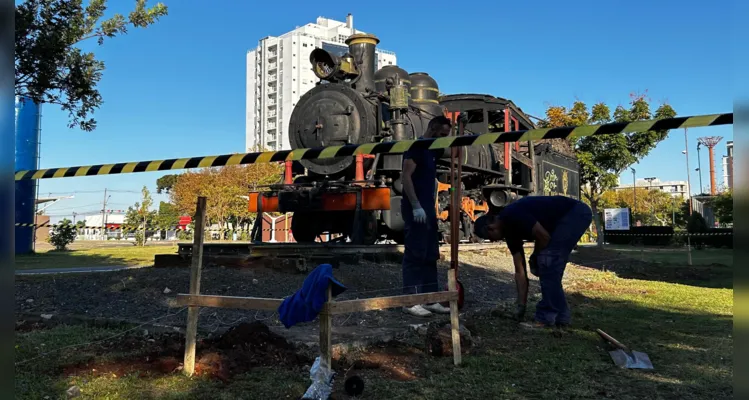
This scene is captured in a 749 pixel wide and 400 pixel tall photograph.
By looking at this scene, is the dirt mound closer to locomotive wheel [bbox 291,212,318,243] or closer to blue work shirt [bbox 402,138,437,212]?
blue work shirt [bbox 402,138,437,212]

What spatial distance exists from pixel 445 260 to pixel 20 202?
51.4 feet

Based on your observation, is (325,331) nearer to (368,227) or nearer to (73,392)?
(73,392)

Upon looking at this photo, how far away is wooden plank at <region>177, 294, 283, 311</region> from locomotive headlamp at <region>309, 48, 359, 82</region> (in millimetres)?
6772

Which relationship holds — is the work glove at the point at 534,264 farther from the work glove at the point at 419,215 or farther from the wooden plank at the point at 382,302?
the wooden plank at the point at 382,302

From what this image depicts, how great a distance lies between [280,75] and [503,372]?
96.5 metres

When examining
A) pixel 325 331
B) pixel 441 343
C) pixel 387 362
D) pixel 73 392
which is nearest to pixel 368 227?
pixel 441 343

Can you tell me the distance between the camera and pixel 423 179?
17.3ft

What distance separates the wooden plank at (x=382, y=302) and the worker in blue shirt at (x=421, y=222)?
1519 millimetres

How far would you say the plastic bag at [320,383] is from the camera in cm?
267

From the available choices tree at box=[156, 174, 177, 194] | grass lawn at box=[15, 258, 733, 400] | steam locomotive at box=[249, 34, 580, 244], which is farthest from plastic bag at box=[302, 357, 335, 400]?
tree at box=[156, 174, 177, 194]

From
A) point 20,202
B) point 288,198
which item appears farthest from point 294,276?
point 20,202

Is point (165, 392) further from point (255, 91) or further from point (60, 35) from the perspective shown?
point (255, 91)

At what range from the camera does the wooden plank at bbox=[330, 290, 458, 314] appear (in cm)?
276

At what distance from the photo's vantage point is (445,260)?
916 cm
